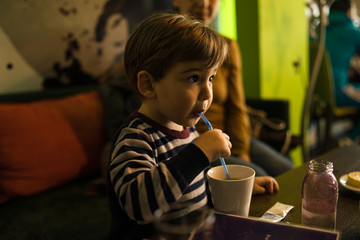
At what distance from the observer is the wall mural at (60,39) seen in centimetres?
159

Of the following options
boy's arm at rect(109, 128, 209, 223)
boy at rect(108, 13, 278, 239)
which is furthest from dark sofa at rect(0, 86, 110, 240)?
boy's arm at rect(109, 128, 209, 223)

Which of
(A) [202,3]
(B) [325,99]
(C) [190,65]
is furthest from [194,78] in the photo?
(B) [325,99]

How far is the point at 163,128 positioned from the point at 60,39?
1293 mm

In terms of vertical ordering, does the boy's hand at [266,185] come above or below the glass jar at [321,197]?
below

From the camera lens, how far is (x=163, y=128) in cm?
74

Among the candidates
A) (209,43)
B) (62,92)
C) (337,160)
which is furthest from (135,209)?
(62,92)

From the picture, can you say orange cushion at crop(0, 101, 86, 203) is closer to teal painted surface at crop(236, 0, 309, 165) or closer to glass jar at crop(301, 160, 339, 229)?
glass jar at crop(301, 160, 339, 229)

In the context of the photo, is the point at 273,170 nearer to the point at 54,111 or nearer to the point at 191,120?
the point at 191,120

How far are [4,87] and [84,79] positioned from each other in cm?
46

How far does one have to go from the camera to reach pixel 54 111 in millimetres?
1526

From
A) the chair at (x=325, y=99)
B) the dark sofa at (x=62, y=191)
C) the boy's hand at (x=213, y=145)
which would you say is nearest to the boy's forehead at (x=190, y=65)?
the boy's hand at (x=213, y=145)

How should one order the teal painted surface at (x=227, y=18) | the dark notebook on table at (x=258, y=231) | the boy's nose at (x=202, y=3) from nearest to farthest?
the dark notebook on table at (x=258, y=231), the boy's nose at (x=202, y=3), the teal painted surface at (x=227, y=18)

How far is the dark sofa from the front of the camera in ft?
3.74

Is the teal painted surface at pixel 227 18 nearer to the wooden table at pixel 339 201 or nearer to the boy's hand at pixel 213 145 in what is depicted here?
the wooden table at pixel 339 201
